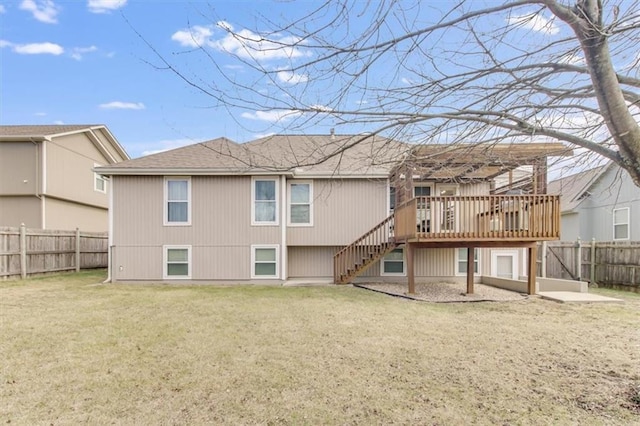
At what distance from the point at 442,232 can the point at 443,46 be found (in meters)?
6.27

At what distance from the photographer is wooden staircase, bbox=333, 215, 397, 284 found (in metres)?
10.7

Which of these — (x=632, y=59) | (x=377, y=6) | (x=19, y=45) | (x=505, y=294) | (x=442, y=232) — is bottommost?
(x=505, y=294)

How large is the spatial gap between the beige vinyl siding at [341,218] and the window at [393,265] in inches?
50.4

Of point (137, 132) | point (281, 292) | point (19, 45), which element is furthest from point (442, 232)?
point (19, 45)

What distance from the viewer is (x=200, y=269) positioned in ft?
36.1

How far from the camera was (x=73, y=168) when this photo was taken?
16219mm

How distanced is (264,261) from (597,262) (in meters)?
11.3

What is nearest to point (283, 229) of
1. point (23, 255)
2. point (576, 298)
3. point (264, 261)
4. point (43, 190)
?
point (264, 261)

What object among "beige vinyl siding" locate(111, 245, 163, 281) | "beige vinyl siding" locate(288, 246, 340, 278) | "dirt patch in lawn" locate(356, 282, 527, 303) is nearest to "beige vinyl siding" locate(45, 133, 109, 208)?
"beige vinyl siding" locate(111, 245, 163, 281)

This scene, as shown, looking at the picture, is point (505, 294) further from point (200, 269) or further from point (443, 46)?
point (200, 269)

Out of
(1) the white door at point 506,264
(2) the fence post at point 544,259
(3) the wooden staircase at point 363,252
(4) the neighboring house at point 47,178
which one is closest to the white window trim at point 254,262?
(3) the wooden staircase at point 363,252

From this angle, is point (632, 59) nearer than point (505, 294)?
Yes

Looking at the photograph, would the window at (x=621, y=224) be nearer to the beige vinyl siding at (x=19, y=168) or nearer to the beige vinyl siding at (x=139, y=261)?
the beige vinyl siding at (x=139, y=261)

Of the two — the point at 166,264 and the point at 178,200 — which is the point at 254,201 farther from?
the point at 166,264
